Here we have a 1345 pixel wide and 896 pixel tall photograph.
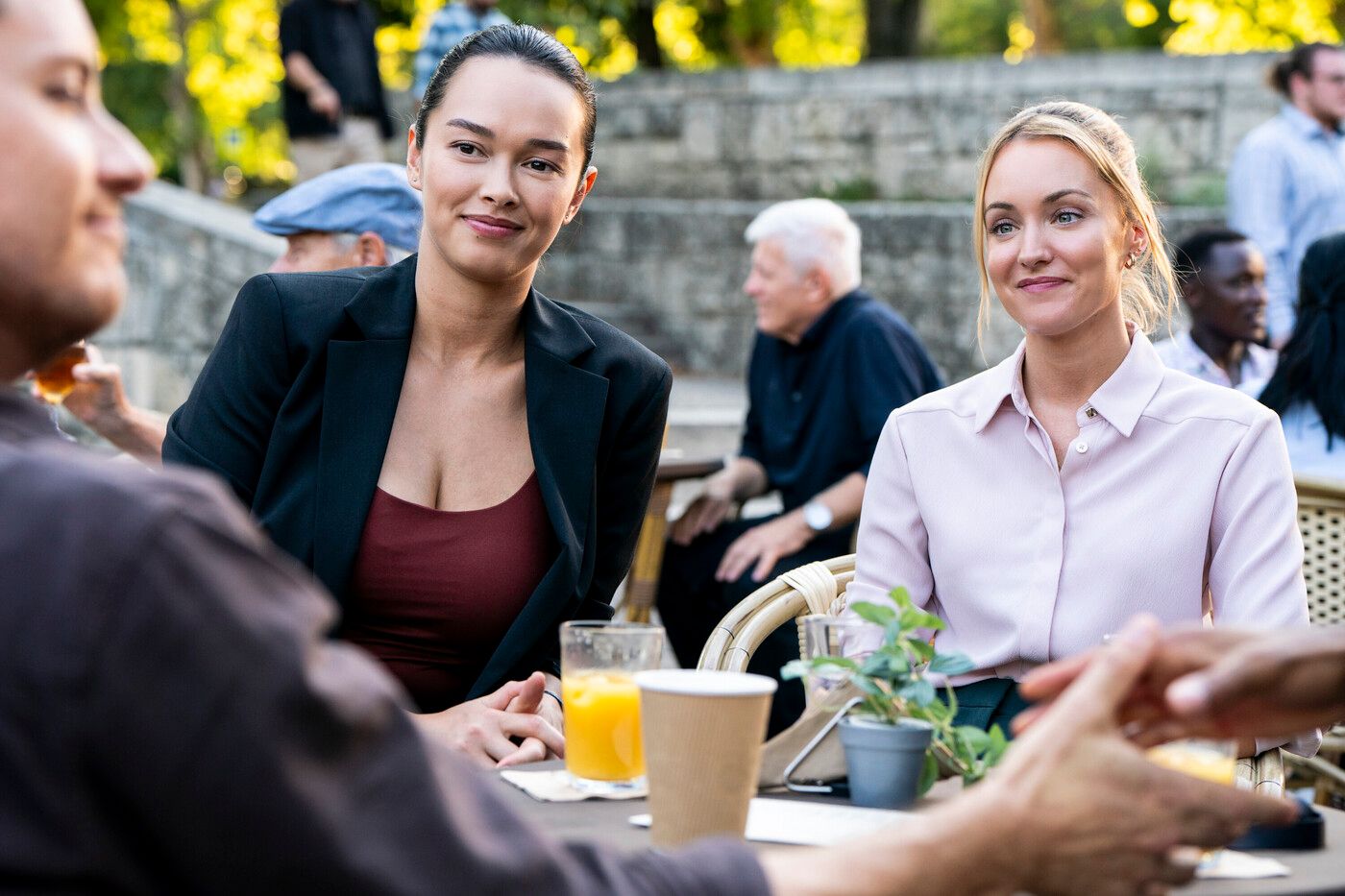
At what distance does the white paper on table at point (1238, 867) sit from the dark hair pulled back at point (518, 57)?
70.9 inches

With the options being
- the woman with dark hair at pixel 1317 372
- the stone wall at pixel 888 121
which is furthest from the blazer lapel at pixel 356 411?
the stone wall at pixel 888 121

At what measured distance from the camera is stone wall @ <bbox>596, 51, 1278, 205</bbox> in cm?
1055

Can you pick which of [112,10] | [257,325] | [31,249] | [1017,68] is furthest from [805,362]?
[112,10]

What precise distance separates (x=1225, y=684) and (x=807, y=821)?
1.59ft

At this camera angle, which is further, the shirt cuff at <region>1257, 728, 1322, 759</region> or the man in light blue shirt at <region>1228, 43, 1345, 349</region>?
the man in light blue shirt at <region>1228, 43, 1345, 349</region>

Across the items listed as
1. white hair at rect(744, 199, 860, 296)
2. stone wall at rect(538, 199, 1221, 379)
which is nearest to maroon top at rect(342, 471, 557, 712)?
Result: white hair at rect(744, 199, 860, 296)

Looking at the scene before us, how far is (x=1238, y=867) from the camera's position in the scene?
1.57m

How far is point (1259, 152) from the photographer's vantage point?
6855 millimetres

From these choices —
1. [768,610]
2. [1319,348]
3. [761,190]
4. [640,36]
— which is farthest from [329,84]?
[640,36]

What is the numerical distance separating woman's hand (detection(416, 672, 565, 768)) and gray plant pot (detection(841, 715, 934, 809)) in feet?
1.90

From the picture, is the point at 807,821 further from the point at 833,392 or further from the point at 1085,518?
the point at 833,392

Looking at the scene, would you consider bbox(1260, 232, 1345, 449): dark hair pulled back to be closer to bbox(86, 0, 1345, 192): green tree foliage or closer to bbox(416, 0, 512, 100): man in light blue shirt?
bbox(416, 0, 512, 100): man in light blue shirt

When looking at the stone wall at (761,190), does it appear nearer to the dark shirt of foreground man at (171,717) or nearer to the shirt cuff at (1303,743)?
the shirt cuff at (1303,743)

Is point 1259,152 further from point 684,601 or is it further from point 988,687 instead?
point 988,687
